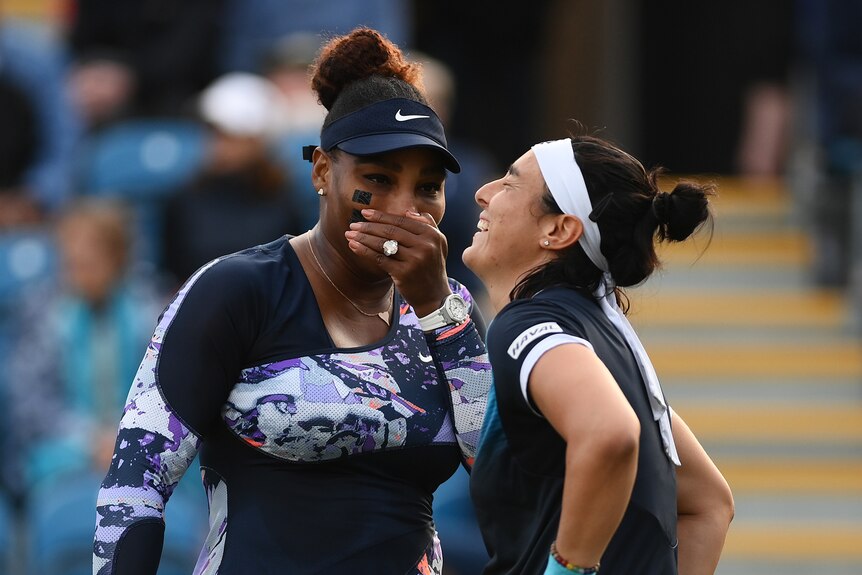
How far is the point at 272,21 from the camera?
7422 millimetres

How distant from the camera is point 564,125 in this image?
8516 mm

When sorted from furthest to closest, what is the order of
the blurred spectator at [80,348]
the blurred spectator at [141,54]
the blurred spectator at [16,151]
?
the blurred spectator at [141,54] → the blurred spectator at [16,151] → the blurred spectator at [80,348]

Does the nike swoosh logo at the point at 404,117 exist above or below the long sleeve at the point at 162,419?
above

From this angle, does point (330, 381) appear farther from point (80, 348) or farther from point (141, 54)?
point (141, 54)

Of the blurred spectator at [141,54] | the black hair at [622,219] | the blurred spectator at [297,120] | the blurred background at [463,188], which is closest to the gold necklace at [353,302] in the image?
the black hair at [622,219]

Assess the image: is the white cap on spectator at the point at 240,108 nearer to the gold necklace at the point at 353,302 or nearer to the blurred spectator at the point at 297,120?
the blurred spectator at the point at 297,120

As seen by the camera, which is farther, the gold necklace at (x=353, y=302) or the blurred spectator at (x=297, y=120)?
the blurred spectator at (x=297, y=120)

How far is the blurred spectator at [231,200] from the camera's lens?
19.6 ft

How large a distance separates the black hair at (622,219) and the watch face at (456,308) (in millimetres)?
276

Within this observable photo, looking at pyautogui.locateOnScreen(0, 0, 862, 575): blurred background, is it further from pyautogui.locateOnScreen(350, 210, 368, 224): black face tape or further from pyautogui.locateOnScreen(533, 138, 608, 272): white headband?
pyautogui.locateOnScreen(533, 138, 608, 272): white headband

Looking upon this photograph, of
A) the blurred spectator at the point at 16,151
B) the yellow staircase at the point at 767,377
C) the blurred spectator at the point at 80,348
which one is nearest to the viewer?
the blurred spectator at the point at 80,348

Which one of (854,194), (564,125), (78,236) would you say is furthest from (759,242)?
(78,236)

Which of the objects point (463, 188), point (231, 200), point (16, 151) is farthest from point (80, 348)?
point (463, 188)

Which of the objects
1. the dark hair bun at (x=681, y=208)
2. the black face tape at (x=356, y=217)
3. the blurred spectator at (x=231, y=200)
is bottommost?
the blurred spectator at (x=231, y=200)
